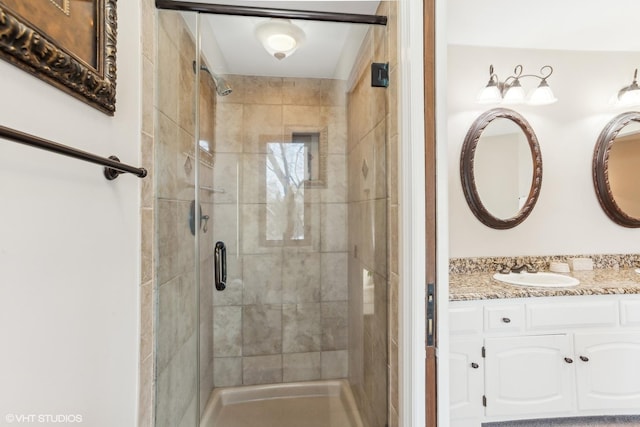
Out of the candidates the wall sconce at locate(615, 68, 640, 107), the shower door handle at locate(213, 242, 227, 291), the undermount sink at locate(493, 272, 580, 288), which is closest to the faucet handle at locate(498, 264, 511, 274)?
the undermount sink at locate(493, 272, 580, 288)

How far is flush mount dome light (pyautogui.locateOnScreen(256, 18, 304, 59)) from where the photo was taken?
142 centimetres

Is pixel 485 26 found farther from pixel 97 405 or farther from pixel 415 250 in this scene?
pixel 97 405

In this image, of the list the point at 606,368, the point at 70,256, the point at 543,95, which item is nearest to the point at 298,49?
the point at 70,256

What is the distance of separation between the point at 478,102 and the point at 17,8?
2408 mm

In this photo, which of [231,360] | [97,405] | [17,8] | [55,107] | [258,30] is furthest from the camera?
[231,360]

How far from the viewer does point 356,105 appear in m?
1.67

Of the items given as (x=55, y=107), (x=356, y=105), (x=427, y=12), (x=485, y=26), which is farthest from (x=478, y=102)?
(x=55, y=107)

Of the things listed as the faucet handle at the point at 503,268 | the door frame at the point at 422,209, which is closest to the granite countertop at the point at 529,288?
the faucet handle at the point at 503,268

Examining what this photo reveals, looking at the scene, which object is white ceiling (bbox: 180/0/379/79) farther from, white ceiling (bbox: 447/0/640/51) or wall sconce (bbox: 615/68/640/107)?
wall sconce (bbox: 615/68/640/107)

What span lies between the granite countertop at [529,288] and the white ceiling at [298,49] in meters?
1.50

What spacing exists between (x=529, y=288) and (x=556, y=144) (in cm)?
124

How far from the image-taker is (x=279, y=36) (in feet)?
4.93

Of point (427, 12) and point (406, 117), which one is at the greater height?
point (427, 12)

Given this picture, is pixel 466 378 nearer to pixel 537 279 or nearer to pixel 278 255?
pixel 537 279
